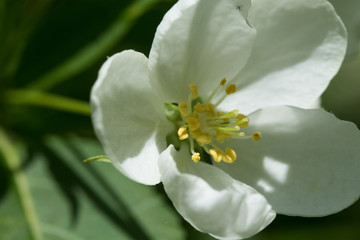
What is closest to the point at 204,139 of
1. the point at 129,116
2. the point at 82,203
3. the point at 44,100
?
the point at 129,116

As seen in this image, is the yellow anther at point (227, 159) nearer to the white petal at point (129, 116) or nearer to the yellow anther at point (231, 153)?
the yellow anther at point (231, 153)

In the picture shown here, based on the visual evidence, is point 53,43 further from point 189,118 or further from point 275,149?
point 275,149

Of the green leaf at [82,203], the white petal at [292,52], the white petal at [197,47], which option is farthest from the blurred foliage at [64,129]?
the white petal at [197,47]

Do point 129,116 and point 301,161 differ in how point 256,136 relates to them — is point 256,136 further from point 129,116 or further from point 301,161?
point 129,116

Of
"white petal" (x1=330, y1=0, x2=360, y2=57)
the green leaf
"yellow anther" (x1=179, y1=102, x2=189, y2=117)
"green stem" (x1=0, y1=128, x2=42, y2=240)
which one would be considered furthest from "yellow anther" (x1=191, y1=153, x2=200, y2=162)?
"white petal" (x1=330, y1=0, x2=360, y2=57)

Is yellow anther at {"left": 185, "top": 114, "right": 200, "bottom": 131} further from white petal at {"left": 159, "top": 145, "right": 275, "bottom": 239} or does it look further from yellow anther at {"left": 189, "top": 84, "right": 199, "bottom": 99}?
white petal at {"left": 159, "top": 145, "right": 275, "bottom": 239}
